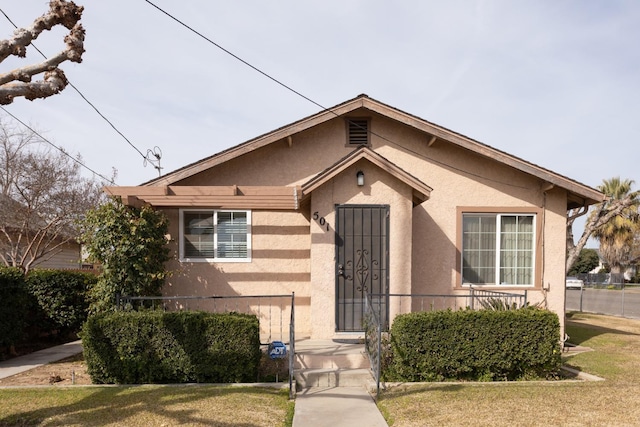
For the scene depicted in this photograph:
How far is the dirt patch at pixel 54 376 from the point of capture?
683 centimetres

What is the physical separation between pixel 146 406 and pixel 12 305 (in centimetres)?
485

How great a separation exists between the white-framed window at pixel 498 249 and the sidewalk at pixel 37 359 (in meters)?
8.70

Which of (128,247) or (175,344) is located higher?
(128,247)

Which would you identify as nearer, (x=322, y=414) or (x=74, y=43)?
(x=74, y=43)

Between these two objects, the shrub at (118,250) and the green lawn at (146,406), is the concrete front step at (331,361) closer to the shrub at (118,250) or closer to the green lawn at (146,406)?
the green lawn at (146,406)

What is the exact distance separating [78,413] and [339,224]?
17.6ft

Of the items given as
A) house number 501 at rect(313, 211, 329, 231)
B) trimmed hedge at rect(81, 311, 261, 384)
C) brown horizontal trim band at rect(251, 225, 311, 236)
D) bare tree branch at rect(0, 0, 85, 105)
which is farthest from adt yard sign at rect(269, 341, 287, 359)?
bare tree branch at rect(0, 0, 85, 105)

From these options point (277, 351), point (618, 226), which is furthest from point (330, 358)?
point (618, 226)

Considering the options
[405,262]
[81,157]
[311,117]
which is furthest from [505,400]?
[81,157]

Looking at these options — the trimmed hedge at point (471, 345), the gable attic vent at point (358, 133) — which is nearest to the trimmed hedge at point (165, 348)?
the trimmed hedge at point (471, 345)

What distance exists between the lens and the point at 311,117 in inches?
386

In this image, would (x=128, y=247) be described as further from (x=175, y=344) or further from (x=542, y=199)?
(x=542, y=199)

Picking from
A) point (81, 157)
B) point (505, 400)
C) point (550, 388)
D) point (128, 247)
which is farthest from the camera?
point (81, 157)

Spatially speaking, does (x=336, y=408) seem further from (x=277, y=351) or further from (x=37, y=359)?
(x=37, y=359)
